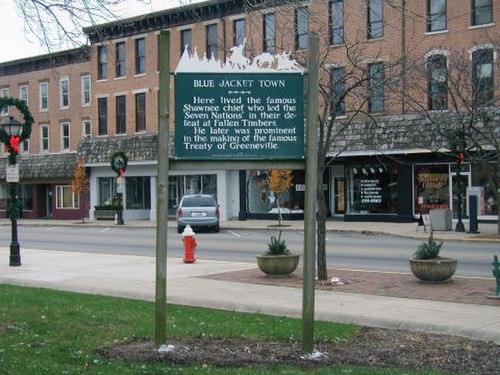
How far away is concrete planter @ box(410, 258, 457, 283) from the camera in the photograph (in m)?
12.7

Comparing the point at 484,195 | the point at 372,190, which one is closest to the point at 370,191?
the point at 372,190

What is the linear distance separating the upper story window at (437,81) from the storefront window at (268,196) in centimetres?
1040

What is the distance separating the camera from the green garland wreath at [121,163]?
41000mm

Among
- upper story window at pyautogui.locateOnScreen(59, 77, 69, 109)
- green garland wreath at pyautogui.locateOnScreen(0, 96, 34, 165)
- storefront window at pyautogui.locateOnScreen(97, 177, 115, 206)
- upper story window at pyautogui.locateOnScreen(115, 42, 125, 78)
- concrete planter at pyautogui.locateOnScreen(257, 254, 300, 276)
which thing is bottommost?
concrete planter at pyautogui.locateOnScreen(257, 254, 300, 276)

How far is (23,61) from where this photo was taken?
50938 millimetres

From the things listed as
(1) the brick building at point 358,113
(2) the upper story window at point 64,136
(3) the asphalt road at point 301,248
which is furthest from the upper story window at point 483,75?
(2) the upper story window at point 64,136

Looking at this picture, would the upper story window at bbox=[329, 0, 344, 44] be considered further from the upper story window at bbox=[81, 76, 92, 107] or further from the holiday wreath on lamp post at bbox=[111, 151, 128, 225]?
the upper story window at bbox=[81, 76, 92, 107]

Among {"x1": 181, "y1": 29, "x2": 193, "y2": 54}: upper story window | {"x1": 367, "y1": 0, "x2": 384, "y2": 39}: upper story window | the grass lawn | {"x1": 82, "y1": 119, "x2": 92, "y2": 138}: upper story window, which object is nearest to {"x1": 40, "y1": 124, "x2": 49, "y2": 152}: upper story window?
{"x1": 82, "y1": 119, "x2": 92, "y2": 138}: upper story window

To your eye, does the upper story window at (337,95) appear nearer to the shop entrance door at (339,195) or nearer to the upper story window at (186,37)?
the shop entrance door at (339,195)

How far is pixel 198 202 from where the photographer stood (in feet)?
103

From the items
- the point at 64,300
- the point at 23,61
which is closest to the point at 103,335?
the point at 64,300

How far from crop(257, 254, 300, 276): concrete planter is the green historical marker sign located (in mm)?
6664

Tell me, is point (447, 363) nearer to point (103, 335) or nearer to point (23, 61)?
point (103, 335)

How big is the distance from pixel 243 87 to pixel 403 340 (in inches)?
136
